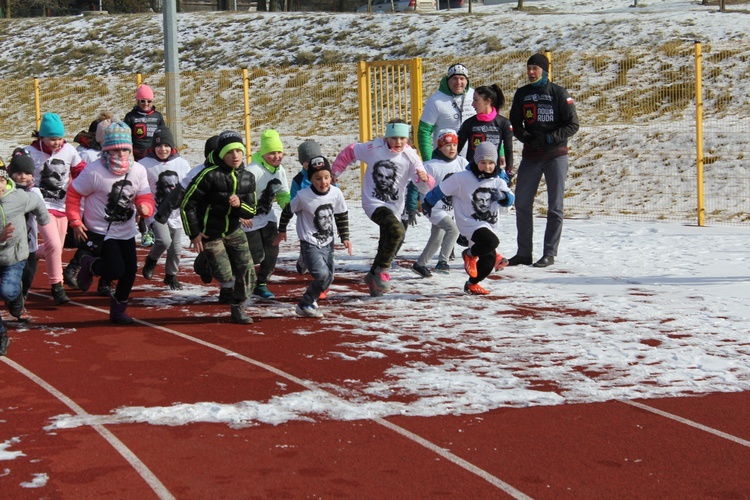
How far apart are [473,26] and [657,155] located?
20.8 m

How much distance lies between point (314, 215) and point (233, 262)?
84cm

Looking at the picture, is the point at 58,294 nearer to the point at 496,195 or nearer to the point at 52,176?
the point at 52,176

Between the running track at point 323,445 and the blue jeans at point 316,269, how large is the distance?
1610 millimetres

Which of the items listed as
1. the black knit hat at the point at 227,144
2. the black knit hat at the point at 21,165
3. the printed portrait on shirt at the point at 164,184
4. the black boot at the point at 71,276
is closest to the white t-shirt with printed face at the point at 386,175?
the black knit hat at the point at 227,144

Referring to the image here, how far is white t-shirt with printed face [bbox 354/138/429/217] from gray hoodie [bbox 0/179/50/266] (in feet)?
10.6

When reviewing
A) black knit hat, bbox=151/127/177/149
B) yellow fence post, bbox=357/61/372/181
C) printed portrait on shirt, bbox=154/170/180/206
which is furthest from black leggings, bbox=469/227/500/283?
yellow fence post, bbox=357/61/372/181

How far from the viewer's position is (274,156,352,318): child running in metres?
9.47

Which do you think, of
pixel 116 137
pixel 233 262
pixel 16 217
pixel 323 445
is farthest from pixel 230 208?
pixel 323 445

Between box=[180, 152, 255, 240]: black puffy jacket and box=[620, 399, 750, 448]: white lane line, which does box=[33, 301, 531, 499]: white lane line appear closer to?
box=[180, 152, 255, 240]: black puffy jacket

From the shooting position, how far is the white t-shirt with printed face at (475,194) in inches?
408

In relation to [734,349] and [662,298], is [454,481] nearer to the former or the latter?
[734,349]

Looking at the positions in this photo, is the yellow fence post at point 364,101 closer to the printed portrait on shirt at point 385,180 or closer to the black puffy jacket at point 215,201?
the printed portrait on shirt at point 385,180

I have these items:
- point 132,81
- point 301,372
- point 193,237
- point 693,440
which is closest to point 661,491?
point 693,440

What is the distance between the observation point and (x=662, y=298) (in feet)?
33.2
